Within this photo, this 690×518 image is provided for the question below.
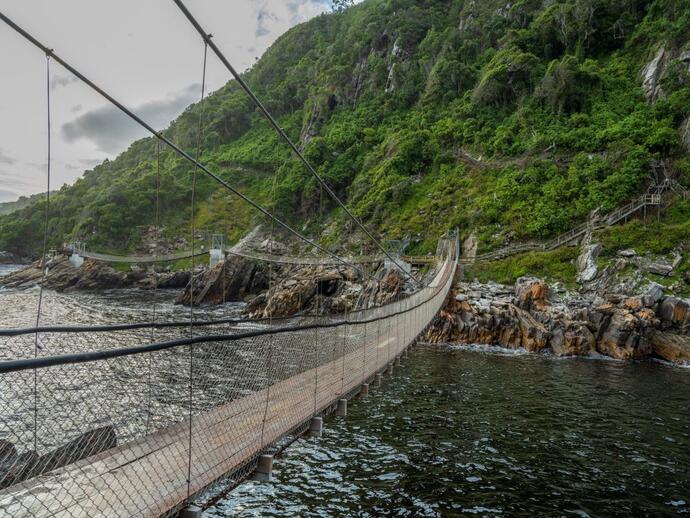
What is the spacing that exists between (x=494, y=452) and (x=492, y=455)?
11 centimetres

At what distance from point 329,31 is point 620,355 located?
64.6 metres

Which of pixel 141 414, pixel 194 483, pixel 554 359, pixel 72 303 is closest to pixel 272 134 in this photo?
pixel 72 303

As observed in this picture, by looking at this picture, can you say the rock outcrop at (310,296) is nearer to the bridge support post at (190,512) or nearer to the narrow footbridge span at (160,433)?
the narrow footbridge span at (160,433)

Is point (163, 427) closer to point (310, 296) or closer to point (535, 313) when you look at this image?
point (535, 313)

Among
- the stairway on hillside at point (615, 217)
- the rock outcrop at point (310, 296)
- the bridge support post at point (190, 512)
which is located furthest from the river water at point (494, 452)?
the rock outcrop at point (310, 296)

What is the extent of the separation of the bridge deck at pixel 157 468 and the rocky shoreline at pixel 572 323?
11.3 m

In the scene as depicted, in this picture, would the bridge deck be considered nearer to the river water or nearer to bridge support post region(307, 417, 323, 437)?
bridge support post region(307, 417, 323, 437)

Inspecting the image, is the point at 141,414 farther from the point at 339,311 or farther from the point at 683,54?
the point at 683,54

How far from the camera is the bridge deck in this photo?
2287 millimetres

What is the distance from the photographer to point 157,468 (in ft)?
8.79

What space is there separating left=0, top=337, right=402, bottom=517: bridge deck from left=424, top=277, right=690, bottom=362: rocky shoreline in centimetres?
1134

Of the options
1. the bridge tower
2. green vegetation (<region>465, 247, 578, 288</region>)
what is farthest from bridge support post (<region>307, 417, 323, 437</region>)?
the bridge tower

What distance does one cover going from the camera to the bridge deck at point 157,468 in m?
2.29

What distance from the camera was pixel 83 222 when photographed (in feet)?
119
